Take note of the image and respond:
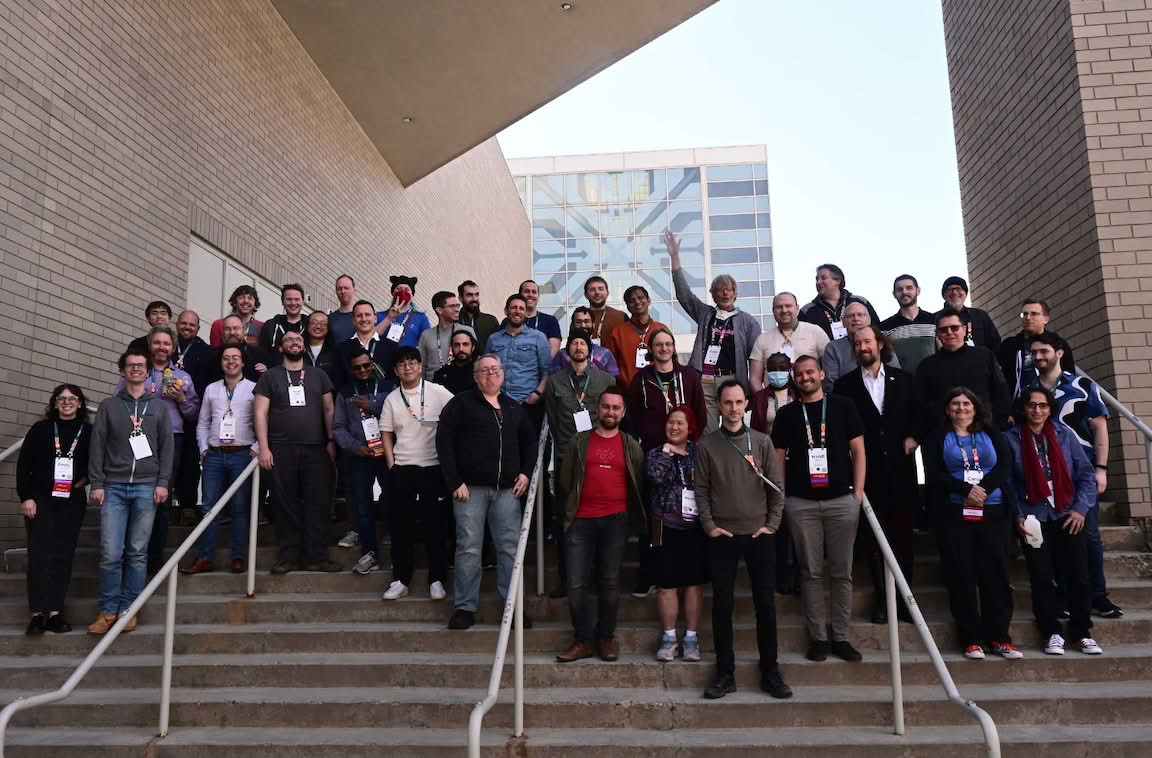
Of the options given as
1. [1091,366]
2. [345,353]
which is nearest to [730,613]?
[345,353]

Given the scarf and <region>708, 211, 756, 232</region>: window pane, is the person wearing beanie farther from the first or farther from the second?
<region>708, 211, 756, 232</region>: window pane

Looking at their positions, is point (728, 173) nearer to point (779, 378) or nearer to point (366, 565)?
point (779, 378)

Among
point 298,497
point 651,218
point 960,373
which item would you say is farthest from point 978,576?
point 651,218

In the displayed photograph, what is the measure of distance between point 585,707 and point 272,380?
3118 mm

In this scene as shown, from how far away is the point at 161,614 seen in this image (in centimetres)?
580

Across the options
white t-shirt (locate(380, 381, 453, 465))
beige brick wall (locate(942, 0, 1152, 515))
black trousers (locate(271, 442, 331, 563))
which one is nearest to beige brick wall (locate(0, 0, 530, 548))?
black trousers (locate(271, 442, 331, 563))

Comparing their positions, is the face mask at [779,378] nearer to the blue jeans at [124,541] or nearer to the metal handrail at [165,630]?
the metal handrail at [165,630]

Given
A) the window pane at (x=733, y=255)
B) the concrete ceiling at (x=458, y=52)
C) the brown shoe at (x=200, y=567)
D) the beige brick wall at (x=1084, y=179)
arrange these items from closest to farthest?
1. the brown shoe at (x=200, y=567)
2. the beige brick wall at (x=1084, y=179)
3. the concrete ceiling at (x=458, y=52)
4. the window pane at (x=733, y=255)

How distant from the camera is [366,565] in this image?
234 inches

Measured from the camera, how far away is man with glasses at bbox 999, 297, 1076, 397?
5.87m

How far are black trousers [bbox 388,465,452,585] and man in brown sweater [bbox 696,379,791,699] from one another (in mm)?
1755

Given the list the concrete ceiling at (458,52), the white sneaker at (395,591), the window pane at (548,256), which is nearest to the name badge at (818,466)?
the white sneaker at (395,591)

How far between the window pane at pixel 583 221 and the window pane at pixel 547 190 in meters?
0.70

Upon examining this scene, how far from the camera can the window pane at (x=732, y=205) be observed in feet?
125
